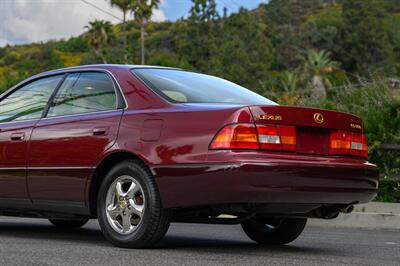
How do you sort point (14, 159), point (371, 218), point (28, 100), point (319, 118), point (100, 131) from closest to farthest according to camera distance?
point (319, 118), point (100, 131), point (14, 159), point (28, 100), point (371, 218)

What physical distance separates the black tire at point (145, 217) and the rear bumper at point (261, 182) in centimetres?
9

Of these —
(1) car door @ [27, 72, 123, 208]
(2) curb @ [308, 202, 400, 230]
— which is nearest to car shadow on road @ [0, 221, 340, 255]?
(1) car door @ [27, 72, 123, 208]

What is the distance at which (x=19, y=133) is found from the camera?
6.58 m

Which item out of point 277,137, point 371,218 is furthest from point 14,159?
point 371,218

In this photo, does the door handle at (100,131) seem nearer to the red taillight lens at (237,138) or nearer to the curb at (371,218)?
the red taillight lens at (237,138)

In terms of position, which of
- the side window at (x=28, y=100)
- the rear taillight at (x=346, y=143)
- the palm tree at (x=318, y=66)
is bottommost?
the palm tree at (x=318, y=66)

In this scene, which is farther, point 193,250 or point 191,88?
point 191,88

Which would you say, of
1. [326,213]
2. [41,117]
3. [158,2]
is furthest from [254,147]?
[158,2]

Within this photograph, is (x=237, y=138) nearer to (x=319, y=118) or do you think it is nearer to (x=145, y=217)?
(x=319, y=118)

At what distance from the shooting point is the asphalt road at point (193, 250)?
16.6 ft

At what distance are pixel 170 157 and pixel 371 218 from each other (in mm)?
4927

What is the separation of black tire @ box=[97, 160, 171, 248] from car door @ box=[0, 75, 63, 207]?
1.12 m

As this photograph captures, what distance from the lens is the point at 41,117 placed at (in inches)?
257

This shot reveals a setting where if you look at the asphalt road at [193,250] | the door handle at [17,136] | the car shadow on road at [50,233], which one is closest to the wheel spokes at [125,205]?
the asphalt road at [193,250]
